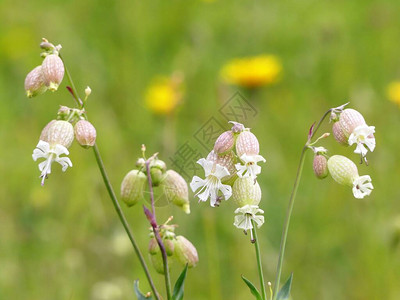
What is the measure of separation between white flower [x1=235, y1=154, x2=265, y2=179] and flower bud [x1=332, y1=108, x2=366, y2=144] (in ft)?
0.96

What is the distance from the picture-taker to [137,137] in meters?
4.67

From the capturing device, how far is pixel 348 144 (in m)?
1.81

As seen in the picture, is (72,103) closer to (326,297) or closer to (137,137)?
(137,137)

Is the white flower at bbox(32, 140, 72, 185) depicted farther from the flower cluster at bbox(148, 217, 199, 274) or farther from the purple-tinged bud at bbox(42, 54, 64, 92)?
the flower cluster at bbox(148, 217, 199, 274)

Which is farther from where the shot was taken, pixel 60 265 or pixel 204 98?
pixel 204 98

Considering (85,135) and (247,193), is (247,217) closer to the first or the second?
(247,193)

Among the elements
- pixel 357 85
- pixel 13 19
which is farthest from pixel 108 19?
pixel 357 85

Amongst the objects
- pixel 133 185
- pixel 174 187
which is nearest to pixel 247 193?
pixel 174 187

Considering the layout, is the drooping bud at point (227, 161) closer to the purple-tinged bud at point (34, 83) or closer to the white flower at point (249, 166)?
the white flower at point (249, 166)

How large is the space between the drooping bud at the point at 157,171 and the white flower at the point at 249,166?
0.77 ft

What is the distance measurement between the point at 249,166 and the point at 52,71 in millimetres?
622

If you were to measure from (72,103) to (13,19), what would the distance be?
1683 millimetres

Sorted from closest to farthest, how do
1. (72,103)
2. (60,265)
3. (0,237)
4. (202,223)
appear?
(60,265) → (0,237) → (202,223) → (72,103)

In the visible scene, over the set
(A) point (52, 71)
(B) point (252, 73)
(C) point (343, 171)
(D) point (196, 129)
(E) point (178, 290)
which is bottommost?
(E) point (178, 290)
